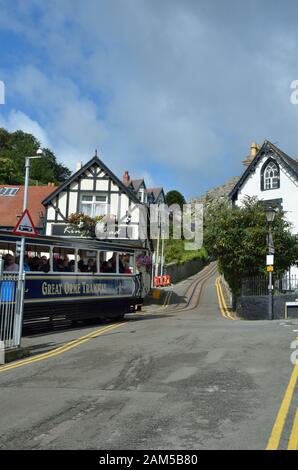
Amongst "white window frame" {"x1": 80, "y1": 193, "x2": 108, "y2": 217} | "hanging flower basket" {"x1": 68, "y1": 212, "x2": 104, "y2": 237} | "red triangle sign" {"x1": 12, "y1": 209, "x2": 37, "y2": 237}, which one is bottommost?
"red triangle sign" {"x1": 12, "y1": 209, "x2": 37, "y2": 237}

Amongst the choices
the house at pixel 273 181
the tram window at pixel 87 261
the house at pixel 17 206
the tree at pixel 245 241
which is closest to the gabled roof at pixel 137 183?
the house at pixel 17 206

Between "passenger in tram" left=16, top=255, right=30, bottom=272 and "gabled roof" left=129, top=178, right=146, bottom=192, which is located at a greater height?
"gabled roof" left=129, top=178, right=146, bottom=192

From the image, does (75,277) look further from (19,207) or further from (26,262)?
(19,207)

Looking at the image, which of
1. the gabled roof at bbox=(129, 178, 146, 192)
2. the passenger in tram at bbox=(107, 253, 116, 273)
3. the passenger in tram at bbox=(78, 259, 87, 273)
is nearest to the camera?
the passenger in tram at bbox=(78, 259, 87, 273)

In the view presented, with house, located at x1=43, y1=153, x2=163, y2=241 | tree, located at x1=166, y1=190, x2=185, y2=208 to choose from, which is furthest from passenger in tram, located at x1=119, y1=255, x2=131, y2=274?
tree, located at x1=166, y1=190, x2=185, y2=208

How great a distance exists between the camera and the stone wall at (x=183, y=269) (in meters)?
39.8

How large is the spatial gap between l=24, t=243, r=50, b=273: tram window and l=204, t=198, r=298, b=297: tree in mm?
10370

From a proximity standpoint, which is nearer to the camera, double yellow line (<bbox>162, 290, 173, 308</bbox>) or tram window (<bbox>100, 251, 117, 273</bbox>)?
tram window (<bbox>100, 251, 117, 273</bbox>)

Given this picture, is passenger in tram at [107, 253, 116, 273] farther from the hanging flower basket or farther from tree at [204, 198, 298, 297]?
the hanging flower basket

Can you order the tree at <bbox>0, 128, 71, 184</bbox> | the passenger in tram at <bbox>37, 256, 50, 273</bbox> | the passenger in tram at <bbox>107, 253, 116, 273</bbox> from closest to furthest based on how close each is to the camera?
the passenger in tram at <bbox>37, 256, 50, 273</bbox> → the passenger in tram at <bbox>107, 253, 116, 273</bbox> → the tree at <bbox>0, 128, 71, 184</bbox>

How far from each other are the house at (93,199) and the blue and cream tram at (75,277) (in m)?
13.0

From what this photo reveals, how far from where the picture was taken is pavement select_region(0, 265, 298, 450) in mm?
5301


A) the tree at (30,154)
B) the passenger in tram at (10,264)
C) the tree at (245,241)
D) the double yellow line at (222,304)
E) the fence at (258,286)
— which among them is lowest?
the double yellow line at (222,304)

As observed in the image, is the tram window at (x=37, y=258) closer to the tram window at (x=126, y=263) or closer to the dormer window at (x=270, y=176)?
the tram window at (x=126, y=263)
